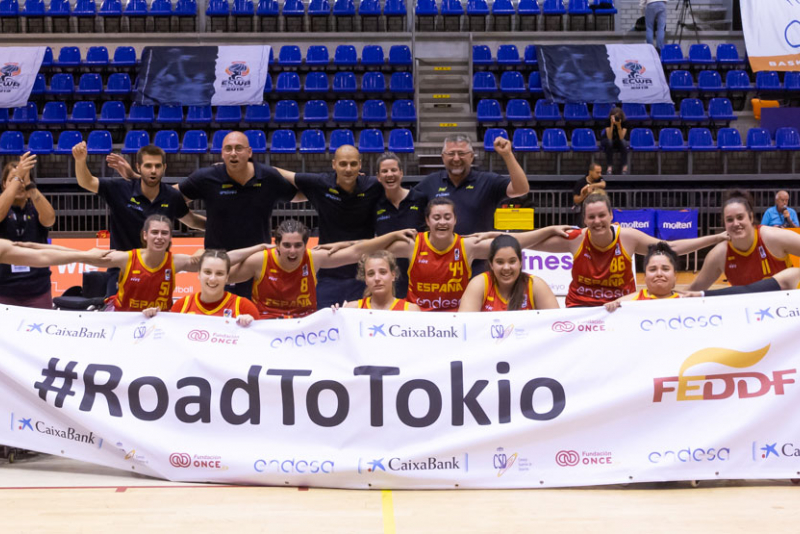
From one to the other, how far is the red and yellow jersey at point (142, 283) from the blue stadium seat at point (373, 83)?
11.3m

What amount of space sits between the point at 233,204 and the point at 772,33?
12222 millimetres

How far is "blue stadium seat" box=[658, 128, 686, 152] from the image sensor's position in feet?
48.5

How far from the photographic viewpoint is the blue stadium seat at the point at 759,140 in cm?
1482

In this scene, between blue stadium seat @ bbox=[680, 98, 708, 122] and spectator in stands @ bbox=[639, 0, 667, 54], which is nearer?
blue stadium seat @ bbox=[680, 98, 708, 122]

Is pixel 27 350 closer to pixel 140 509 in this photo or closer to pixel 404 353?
pixel 140 509

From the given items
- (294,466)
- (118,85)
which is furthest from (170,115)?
(294,466)

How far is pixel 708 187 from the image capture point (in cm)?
1434


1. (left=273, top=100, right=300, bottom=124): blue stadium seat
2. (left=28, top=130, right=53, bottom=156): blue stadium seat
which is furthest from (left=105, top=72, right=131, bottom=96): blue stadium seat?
(left=273, top=100, right=300, bottom=124): blue stadium seat

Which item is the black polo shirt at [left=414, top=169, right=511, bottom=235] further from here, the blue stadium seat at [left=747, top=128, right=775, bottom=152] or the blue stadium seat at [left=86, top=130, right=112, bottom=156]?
the blue stadium seat at [left=747, top=128, right=775, bottom=152]

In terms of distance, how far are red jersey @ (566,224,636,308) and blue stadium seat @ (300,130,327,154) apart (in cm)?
992

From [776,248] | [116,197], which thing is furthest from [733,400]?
[116,197]

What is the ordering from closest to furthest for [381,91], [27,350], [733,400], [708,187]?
[733,400] → [27,350] → [708,187] → [381,91]

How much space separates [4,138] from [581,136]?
36.1ft

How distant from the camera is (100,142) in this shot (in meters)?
14.8
